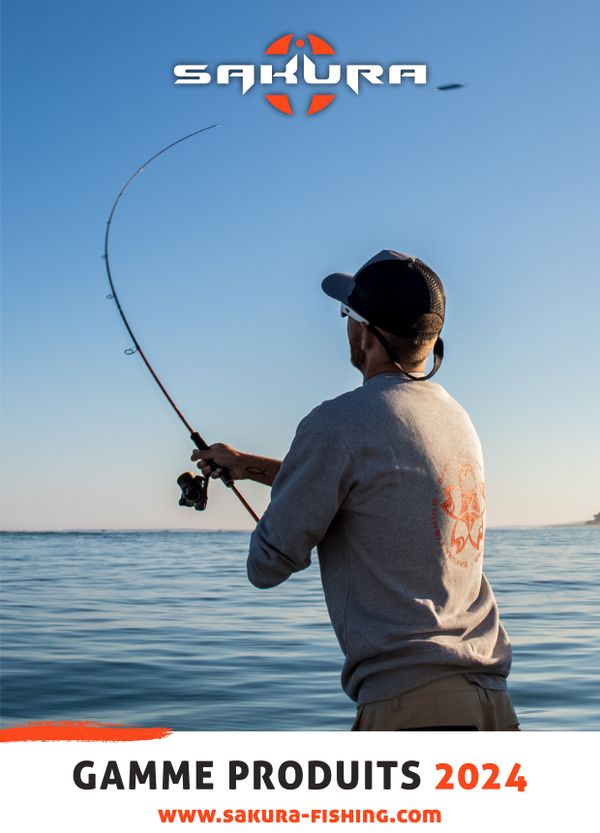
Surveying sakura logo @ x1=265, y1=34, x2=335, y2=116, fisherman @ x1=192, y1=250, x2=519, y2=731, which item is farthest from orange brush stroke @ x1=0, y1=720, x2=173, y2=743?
sakura logo @ x1=265, y1=34, x2=335, y2=116

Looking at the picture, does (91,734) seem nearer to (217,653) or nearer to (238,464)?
(238,464)

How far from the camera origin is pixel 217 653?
8875 mm

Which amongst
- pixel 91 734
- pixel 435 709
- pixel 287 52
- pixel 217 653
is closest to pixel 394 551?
pixel 435 709

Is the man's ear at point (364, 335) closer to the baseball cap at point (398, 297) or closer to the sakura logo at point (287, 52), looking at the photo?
the baseball cap at point (398, 297)

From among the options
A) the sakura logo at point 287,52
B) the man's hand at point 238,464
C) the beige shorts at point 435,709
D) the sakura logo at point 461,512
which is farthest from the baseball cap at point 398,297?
the sakura logo at point 287,52

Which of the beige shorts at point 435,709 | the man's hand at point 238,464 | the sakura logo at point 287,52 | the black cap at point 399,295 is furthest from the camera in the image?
the sakura logo at point 287,52

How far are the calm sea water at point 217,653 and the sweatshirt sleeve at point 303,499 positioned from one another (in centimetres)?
416

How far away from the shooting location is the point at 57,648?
9.18m

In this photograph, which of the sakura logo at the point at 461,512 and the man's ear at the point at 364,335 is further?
the man's ear at the point at 364,335

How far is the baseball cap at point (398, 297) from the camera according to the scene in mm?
2527

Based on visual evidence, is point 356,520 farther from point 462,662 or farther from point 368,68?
point 368,68

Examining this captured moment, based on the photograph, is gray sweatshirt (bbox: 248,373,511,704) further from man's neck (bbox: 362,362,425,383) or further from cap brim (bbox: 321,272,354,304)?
cap brim (bbox: 321,272,354,304)

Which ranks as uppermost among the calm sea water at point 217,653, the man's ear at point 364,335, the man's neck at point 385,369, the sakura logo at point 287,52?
the sakura logo at point 287,52

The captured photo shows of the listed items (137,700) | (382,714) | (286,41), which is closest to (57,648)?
(137,700)
